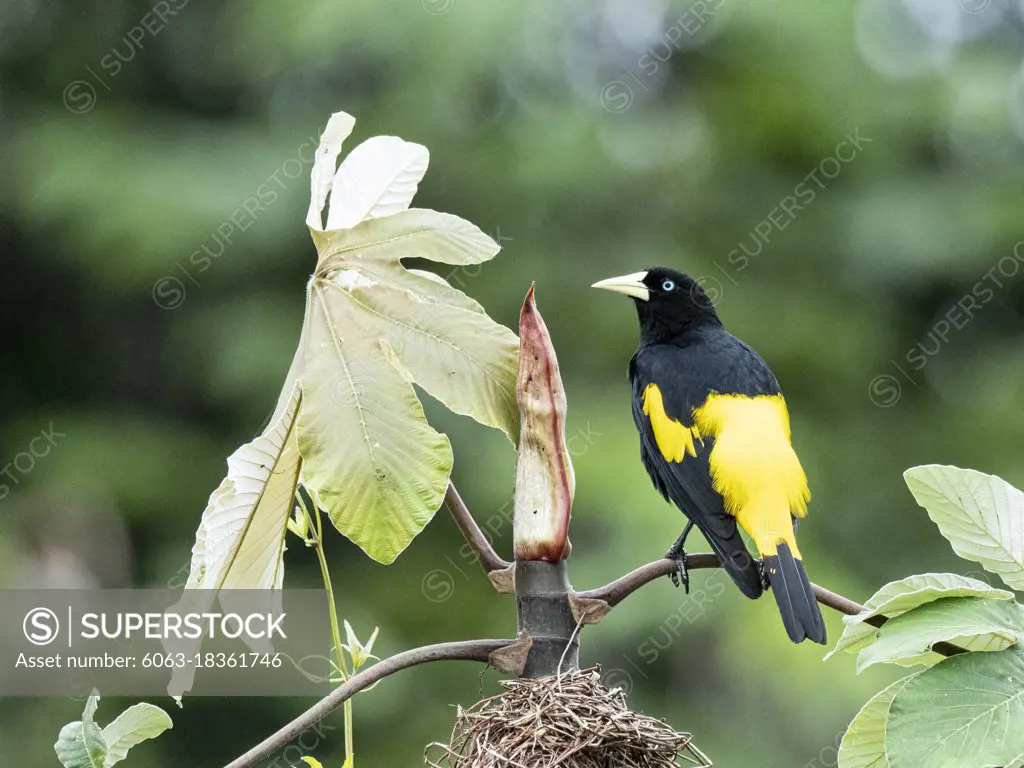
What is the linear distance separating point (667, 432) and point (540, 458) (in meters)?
1.13

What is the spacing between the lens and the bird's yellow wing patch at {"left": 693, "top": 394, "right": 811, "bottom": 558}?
6.78ft

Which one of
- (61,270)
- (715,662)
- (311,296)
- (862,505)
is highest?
(61,270)

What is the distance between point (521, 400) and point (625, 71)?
4.52 m

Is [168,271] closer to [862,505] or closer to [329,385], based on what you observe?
[862,505]

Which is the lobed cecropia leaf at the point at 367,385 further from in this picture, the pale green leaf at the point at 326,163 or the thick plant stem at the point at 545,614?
the thick plant stem at the point at 545,614

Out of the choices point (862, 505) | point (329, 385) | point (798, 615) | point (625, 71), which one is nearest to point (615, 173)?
point (625, 71)

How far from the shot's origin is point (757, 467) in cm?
214

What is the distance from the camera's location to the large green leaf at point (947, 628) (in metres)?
1.04

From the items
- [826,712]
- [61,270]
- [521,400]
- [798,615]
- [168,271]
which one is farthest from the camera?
[61,270]

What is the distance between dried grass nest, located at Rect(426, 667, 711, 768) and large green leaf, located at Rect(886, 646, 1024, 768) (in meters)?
0.34

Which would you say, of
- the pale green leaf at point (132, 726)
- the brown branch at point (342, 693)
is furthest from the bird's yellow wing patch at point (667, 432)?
the pale green leaf at point (132, 726)

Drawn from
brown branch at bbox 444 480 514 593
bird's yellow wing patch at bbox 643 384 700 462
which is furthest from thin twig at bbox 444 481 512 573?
bird's yellow wing patch at bbox 643 384 700 462

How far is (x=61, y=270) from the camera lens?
566 centimetres

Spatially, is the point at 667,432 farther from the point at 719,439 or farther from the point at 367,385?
the point at 367,385
